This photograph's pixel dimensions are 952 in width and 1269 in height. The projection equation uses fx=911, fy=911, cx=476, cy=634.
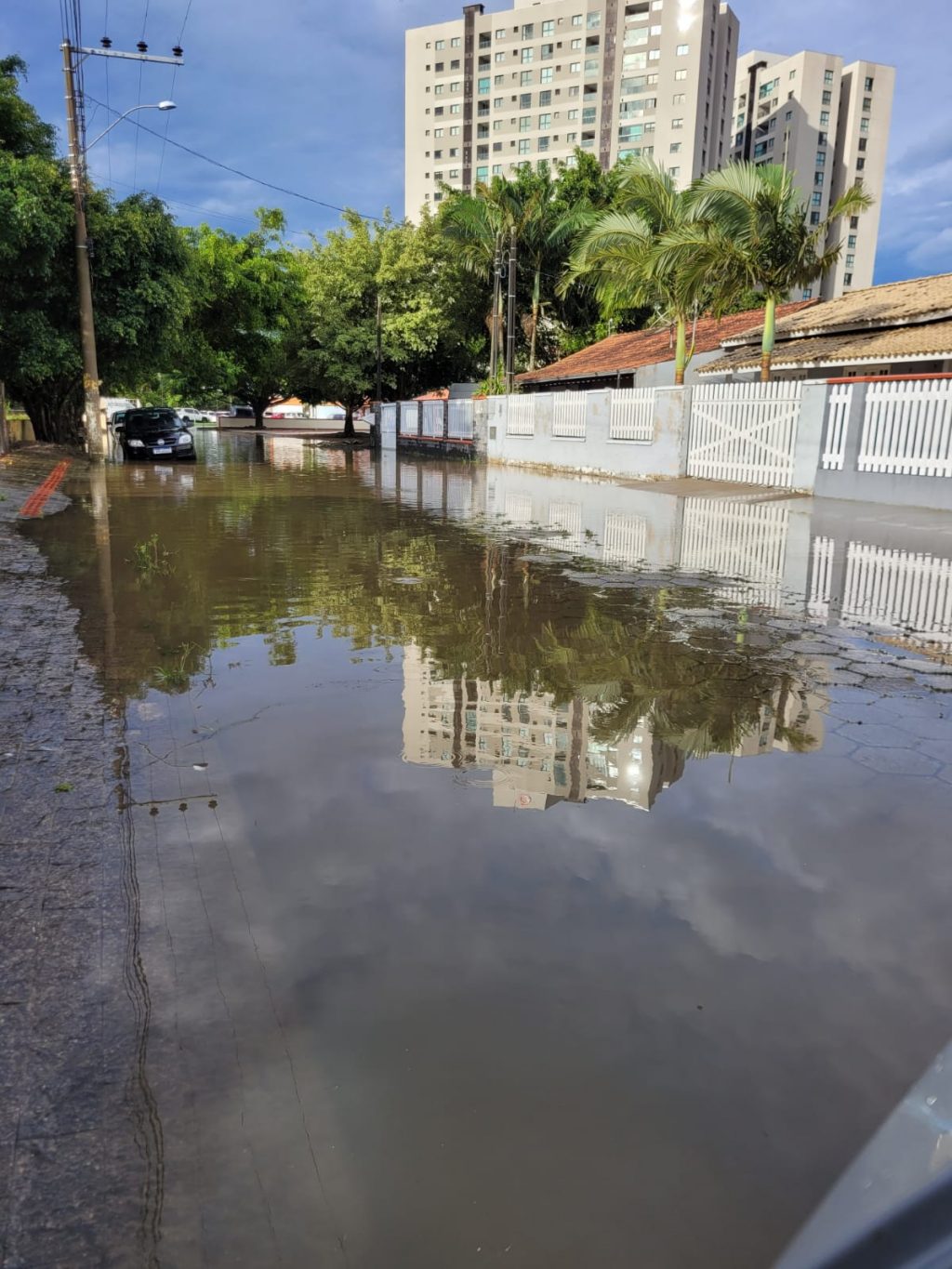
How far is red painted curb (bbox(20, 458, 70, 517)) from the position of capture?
14920mm

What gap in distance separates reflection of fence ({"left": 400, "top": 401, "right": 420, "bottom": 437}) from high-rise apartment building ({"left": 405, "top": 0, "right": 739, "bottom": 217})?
60623 millimetres

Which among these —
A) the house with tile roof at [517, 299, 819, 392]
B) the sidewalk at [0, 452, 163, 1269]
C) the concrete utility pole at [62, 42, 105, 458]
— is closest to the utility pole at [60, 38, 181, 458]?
the concrete utility pole at [62, 42, 105, 458]

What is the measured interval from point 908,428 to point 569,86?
330 feet

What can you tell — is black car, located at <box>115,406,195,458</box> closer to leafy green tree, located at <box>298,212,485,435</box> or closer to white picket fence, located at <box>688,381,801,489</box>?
white picket fence, located at <box>688,381,801,489</box>

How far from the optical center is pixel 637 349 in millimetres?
34781

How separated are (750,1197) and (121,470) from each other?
83.9ft

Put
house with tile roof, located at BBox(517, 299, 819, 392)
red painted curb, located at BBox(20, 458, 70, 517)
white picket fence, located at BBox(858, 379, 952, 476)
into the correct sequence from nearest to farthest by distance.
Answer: white picket fence, located at BBox(858, 379, 952, 476)
red painted curb, located at BBox(20, 458, 70, 517)
house with tile roof, located at BBox(517, 299, 819, 392)

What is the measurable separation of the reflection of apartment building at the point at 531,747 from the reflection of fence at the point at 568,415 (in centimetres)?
2080

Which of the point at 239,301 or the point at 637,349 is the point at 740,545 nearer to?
the point at 637,349

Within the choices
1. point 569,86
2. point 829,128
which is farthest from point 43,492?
point 829,128

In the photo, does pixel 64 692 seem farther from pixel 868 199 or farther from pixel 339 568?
pixel 868 199

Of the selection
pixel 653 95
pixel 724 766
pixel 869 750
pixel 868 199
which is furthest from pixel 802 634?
pixel 653 95

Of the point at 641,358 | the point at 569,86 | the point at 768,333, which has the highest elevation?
the point at 569,86

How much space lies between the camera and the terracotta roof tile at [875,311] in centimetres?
2128
